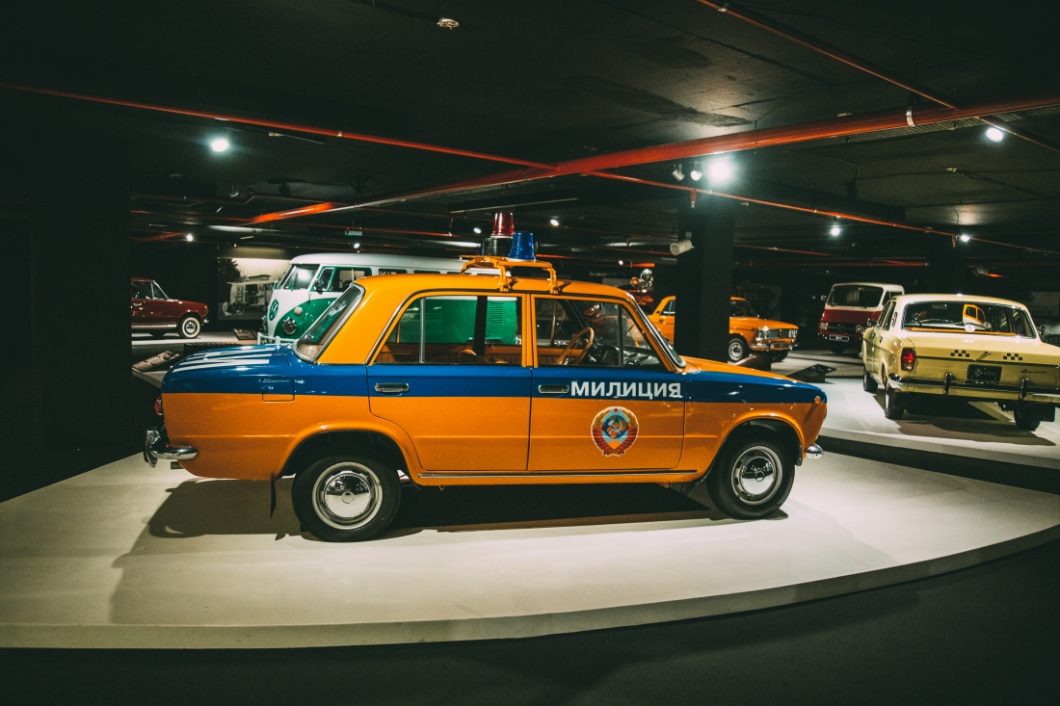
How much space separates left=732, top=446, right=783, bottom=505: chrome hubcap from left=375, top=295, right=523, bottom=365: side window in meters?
1.93

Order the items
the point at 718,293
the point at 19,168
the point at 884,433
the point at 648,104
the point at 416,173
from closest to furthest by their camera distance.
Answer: the point at 19,168
the point at 648,104
the point at 884,433
the point at 718,293
the point at 416,173

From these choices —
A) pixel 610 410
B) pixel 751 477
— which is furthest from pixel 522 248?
pixel 751 477

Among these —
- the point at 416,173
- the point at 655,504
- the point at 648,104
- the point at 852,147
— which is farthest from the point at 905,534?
the point at 416,173

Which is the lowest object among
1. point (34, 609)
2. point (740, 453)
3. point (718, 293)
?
point (34, 609)

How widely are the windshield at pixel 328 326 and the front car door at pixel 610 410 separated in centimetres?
127

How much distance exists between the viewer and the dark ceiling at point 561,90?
510 cm

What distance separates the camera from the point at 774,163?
414 inches

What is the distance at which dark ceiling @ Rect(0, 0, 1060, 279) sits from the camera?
201 inches

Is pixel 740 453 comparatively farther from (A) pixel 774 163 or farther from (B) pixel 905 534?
(A) pixel 774 163

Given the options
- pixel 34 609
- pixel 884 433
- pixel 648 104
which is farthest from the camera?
pixel 884 433

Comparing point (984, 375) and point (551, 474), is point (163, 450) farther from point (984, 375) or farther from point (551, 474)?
point (984, 375)

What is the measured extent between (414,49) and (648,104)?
106 inches

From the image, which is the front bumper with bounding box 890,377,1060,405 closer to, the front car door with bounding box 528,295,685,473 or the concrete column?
the concrete column

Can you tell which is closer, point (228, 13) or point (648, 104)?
point (228, 13)
